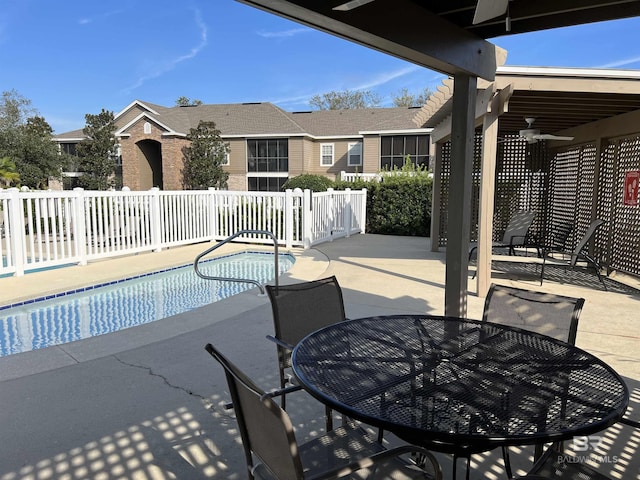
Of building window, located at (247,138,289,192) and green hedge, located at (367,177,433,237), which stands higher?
building window, located at (247,138,289,192)

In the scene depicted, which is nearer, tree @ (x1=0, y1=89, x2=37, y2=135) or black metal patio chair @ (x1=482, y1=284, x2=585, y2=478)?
black metal patio chair @ (x1=482, y1=284, x2=585, y2=478)

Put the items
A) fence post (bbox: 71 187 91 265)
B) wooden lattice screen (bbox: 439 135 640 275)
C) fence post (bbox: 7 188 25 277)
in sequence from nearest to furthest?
fence post (bbox: 7 188 25 277) → wooden lattice screen (bbox: 439 135 640 275) → fence post (bbox: 71 187 91 265)

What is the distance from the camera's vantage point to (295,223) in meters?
10.2

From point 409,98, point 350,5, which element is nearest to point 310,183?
point 350,5

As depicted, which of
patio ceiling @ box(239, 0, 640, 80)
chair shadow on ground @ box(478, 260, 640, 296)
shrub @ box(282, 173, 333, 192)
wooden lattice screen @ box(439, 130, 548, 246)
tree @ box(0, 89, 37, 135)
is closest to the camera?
patio ceiling @ box(239, 0, 640, 80)

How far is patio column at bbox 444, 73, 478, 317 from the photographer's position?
3562 mm

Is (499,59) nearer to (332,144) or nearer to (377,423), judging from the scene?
(377,423)

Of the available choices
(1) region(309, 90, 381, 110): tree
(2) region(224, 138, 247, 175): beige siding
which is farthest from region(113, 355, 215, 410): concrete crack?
(1) region(309, 90, 381, 110): tree

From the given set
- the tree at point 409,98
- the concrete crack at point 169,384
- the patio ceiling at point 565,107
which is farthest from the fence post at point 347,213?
the tree at point 409,98

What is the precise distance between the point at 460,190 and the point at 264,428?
2.81m

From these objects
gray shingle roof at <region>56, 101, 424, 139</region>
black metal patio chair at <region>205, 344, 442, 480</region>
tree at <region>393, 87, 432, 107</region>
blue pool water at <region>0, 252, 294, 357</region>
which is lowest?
blue pool water at <region>0, 252, 294, 357</region>

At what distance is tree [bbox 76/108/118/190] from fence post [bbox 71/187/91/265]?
19.1 m

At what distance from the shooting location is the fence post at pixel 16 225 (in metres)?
6.69

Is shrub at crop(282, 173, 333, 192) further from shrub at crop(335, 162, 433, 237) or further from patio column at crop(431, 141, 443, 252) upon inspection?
patio column at crop(431, 141, 443, 252)
